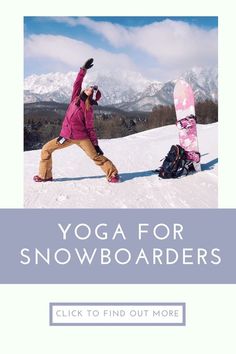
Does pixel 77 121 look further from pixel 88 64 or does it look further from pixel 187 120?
pixel 187 120

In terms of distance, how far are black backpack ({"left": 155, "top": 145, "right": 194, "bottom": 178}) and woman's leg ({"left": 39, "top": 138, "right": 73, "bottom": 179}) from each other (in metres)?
1.56

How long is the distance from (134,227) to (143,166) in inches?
95.6

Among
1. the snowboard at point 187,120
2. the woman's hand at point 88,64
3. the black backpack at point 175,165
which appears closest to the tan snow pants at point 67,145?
the black backpack at point 175,165

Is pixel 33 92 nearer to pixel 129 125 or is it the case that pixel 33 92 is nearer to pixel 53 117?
pixel 53 117

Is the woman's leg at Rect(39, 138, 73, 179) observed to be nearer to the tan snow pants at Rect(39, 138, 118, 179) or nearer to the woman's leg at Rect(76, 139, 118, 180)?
the tan snow pants at Rect(39, 138, 118, 179)

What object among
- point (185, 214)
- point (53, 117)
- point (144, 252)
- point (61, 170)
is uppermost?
point (53, 117)

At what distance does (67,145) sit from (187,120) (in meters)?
2.11

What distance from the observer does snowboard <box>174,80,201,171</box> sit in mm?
7836

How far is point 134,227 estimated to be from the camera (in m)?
5.92

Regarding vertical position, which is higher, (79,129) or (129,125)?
(129,125)

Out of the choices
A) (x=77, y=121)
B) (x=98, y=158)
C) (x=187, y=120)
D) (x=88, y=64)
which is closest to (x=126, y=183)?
(x=98, y=158)

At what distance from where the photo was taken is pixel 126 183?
23.8 feet
